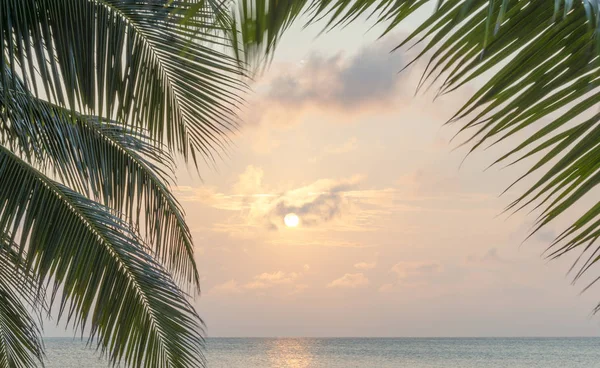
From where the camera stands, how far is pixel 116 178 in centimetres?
511

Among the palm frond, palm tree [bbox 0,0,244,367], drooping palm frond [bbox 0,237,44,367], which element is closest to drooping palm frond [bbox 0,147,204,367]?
palm tree [bbox 0,0,244,367]

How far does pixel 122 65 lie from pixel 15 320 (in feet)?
8.67

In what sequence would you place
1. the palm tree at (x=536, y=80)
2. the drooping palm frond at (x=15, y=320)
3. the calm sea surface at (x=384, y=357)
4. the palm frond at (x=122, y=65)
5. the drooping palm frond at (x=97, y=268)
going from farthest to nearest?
the calm sea surface at (x=384, y=357)
the drooping palm frond at (x=15, y=320)
the drooping palm frond at (x=97, y=268)
the palm frond at (x=122, y=65)
the palm tree at (x=536, y=80)

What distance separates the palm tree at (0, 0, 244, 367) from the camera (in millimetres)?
3033

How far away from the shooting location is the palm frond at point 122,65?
2895 mm

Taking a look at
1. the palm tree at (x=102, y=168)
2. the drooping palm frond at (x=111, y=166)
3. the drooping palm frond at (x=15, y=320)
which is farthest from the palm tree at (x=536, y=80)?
the drooping palm frond at (x=15, y=320)

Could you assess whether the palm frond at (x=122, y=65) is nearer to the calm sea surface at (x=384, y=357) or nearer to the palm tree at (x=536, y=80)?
the palm tree at (x=536, y=80)

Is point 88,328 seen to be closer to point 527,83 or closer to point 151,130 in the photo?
point 151,130

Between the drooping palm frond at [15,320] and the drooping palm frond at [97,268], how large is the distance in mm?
417

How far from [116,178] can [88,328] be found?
42.6 inches

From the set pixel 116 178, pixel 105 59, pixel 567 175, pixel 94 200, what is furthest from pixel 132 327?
pixel 567 175

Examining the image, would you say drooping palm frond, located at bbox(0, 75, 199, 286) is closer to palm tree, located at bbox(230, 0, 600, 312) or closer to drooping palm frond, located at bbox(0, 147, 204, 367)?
drooping palm frond, located at bbox(0, 147, 204, 367)

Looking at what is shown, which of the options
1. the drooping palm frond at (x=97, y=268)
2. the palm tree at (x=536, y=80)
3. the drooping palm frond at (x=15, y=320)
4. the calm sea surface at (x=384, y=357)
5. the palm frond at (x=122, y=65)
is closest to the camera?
the palm tree at (x=536, y=80)

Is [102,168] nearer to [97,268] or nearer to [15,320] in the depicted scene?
[97,268]
